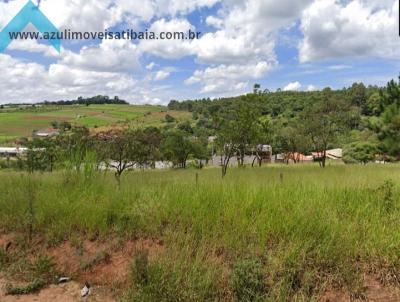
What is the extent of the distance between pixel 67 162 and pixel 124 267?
3275 mm

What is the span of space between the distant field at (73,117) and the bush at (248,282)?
2594 inches

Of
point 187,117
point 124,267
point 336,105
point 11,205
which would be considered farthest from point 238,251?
point 187,117

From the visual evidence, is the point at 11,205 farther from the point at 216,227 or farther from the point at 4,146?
the point at 4,146

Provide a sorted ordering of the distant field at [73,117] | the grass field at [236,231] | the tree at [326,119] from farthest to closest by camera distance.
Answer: the distant field at [73,117], the tree at [326,119], the grass field at [236,231]

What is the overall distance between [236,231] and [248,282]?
0.86 metres

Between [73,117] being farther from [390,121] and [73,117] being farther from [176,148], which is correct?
[390,121]

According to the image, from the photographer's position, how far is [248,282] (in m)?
3.86

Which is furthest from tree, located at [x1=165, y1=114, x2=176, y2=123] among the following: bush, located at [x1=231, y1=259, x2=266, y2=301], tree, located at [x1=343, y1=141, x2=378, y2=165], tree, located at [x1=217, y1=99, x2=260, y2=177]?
bush, located at [x1=231, y1=259, x2=266, y2=301]

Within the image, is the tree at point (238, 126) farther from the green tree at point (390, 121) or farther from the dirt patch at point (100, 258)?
the dirt patch at point (100, 258)

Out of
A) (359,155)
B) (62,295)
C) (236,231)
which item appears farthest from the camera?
(359,155)

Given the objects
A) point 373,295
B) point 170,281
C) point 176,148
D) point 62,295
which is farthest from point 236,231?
point 176,148

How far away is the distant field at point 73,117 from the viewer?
Result: 76.2 metres

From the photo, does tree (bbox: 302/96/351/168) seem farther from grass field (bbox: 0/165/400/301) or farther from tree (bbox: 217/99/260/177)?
grass field (bbox: 0/165/400/301)

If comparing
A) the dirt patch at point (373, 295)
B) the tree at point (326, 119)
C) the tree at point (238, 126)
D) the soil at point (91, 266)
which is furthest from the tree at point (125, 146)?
the dirt patch at point (373, 295)
